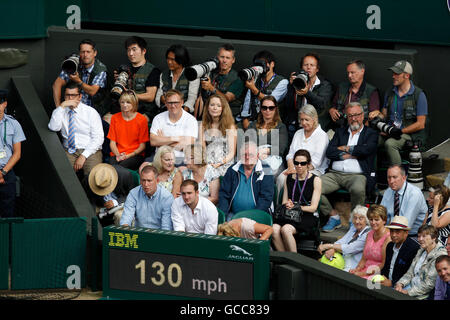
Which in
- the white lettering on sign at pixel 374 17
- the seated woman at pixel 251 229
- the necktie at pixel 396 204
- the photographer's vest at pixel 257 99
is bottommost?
the seated woman at pixel 251 229

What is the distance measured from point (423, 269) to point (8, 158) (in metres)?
5.87

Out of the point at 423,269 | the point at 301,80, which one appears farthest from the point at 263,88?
Answer: the point at 423,269

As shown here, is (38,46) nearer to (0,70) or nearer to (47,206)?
(0,70)

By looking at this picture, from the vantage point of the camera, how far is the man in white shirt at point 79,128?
12922 millimetres

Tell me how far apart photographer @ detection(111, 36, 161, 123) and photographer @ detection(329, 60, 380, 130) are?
100 inches

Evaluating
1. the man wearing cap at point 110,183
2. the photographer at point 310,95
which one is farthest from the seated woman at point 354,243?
the man wearing cap at point 110,183

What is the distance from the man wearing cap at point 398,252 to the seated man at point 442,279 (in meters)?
0.66

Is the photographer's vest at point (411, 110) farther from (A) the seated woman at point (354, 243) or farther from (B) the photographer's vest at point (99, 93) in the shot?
(B) the photographer's vest at point (99, 93)

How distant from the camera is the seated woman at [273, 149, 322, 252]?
1121 centimetres

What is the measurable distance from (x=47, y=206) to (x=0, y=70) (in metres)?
2.57

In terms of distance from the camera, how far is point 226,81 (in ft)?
43.2

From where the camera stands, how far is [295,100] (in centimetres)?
1282

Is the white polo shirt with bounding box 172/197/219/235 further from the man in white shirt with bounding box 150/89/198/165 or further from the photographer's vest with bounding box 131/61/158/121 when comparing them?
the photographer's vest with bounding box 131/61/158/121

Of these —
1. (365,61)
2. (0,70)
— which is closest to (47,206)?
(0,70)
